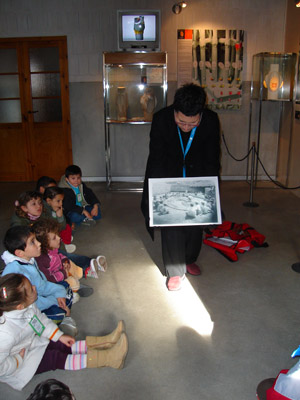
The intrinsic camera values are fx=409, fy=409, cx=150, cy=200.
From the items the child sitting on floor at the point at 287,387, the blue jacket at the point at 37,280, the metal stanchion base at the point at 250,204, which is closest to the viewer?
the child sitting on floor at the point at 287,387

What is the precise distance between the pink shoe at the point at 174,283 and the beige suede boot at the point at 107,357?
3.28ft

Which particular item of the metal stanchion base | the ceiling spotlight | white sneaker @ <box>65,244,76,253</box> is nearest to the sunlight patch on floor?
white sneaker @ <box>65,244,76,253</box>

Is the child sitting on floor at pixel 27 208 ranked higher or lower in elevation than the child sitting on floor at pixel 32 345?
higher

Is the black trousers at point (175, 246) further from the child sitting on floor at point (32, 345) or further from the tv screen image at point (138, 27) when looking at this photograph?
the tv screen image at point (138, 27)

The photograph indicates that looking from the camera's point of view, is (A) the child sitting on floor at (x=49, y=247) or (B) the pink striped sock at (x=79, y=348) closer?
(B) the pink striped sock at (x=79, y=348)

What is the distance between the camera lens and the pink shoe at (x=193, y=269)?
3695 mm

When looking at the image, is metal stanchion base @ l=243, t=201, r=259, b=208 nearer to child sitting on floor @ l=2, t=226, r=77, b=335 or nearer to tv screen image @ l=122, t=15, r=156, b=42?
tv screen image @ l=122, t=15, r=156, b=42

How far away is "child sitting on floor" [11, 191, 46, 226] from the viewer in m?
3.72

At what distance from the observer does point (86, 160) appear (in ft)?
24.5

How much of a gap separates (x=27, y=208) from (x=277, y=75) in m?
4.51

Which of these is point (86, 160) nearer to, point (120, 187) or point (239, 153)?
point (120, 187)

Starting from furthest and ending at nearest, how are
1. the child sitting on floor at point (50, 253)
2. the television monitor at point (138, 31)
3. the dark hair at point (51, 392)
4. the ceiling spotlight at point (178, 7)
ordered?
the ceiling spotlight at point (178, 7)
the television monitor at point (138, 31)
the child sitting on floor at point (50, 253)
the dark hair at point (51, 392)

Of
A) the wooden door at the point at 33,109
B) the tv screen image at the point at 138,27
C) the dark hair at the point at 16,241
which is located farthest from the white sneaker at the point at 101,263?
the wooden door at the point at 33,109

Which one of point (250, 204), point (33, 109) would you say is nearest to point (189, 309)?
point (250, 204)
